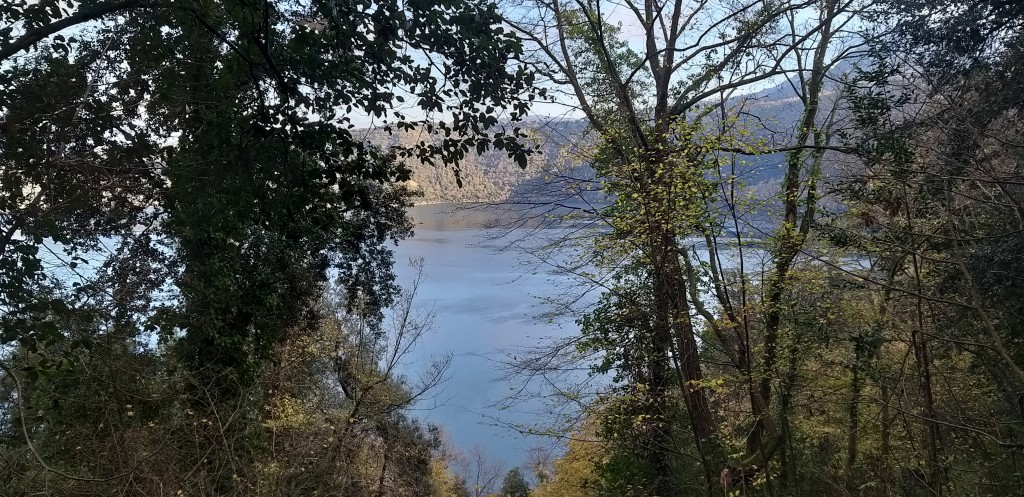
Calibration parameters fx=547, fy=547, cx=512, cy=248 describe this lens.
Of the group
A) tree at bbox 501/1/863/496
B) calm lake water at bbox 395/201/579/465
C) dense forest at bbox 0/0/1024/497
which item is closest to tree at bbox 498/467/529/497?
calm lake water at bbox 395/201/579/465

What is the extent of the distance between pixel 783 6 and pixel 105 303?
22.3 feet

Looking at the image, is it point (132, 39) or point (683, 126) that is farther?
point (683, 126)

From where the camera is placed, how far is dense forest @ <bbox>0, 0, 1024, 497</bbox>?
207 centimetres

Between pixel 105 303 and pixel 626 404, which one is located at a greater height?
pixel 105 303

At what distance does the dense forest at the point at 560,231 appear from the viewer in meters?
2.07

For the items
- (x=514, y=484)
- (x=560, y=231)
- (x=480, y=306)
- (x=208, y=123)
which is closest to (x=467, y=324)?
(x=480, y=306)

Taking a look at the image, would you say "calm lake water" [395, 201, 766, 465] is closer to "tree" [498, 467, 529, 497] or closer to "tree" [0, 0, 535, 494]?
"tree" [498, 467, 529, 497]

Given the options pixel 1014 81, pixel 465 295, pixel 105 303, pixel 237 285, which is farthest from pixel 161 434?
pixel 465 295

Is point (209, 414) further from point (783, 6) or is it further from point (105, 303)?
point (783, 6)

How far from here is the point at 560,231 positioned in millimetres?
6379

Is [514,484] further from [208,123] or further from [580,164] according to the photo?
[208,123]

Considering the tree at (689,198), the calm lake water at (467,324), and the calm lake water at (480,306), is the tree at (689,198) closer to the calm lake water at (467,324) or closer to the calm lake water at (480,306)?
the calm lake water at (480,306)

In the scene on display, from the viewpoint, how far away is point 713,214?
4812 mm

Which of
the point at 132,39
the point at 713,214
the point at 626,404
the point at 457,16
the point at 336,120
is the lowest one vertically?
the point at 626,404
